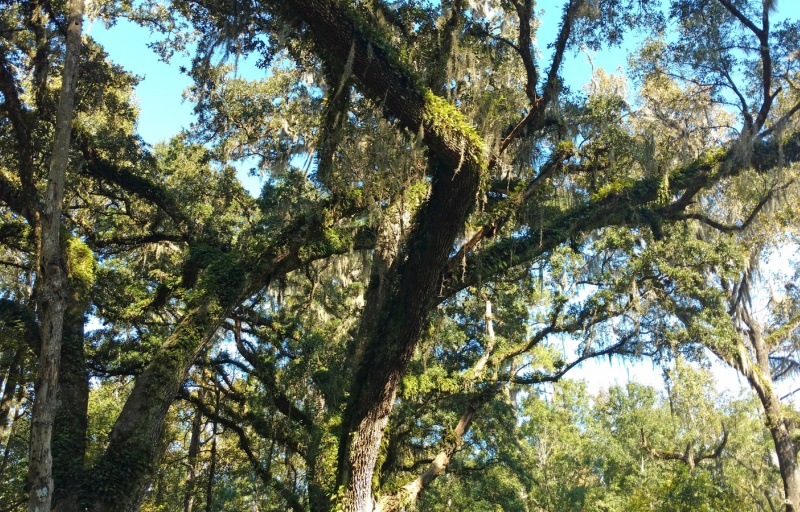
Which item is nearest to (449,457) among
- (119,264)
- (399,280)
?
(399,280)

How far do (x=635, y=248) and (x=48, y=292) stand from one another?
1006 centimetres

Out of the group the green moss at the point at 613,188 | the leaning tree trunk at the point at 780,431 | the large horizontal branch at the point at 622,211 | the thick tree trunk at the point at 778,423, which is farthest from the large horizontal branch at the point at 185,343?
the leaning tree trunk at the point at 780,431

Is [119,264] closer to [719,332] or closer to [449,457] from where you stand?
[449,457]

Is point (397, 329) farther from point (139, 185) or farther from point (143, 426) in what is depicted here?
point (139, 185)

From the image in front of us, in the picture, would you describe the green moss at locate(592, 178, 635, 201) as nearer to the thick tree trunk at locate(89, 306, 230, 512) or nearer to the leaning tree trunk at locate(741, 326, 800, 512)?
the thick tree trunk at locate(89, 306, 230, 512)

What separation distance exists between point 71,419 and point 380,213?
4368 mm

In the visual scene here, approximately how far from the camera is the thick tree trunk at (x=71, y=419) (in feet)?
20.9

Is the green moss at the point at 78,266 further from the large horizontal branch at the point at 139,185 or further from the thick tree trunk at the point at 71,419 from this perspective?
the large horizontal branch at the point at 139,185

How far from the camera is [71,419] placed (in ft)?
23.3

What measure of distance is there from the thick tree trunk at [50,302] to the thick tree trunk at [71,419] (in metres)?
0.69

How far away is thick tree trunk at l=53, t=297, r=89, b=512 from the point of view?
6.36 metres

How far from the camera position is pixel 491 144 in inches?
287

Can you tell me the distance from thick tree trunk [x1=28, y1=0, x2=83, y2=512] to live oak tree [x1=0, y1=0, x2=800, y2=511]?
0.71 m

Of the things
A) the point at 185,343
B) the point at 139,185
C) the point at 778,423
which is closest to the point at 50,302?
the point at 185,343
